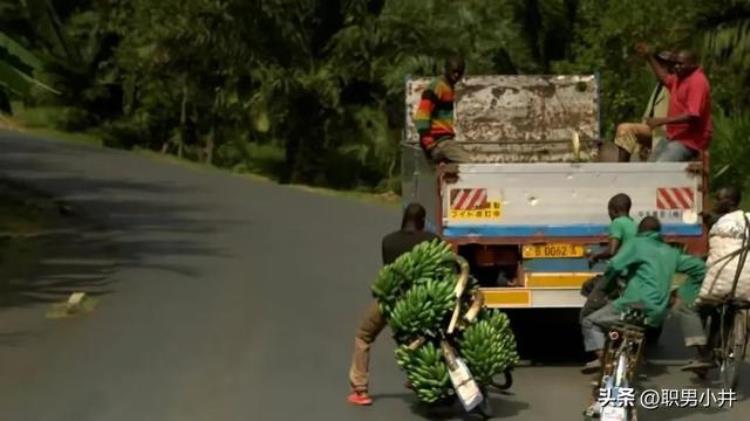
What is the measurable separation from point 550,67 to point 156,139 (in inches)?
565

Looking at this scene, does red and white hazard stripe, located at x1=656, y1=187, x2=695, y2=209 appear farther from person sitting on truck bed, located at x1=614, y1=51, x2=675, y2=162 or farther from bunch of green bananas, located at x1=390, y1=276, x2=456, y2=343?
bunch of green bananas, located at x1=390, y1=276, x2=456, y2=343

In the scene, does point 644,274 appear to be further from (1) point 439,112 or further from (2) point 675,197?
(1) point 439,112

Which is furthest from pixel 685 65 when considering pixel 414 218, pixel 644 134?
pixel 414 218

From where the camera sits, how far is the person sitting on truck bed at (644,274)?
10.2 m

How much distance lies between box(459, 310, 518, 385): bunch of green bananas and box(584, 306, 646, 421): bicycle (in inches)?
24.7

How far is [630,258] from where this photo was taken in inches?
407

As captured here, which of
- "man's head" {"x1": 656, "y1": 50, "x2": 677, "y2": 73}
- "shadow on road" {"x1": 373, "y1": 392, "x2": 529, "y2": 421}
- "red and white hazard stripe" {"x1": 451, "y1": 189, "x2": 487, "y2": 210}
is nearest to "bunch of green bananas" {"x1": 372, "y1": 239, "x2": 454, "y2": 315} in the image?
"shadow on road" {"x1": 373, "y1": 392, "x2": 529, "y2": 421}

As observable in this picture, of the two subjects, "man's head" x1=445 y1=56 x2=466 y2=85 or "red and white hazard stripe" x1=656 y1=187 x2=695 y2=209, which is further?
"man's head" x1=445 y1=56 x2=466 y2=85

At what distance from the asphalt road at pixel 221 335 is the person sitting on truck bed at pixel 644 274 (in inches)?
29.8

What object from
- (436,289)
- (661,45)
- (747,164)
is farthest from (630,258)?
(661,45)

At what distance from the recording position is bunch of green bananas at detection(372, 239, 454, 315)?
10.1 meters

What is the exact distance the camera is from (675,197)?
40.1 feet

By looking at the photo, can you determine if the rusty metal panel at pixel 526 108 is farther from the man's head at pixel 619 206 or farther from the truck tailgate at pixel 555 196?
the man's head at pixel 619 206

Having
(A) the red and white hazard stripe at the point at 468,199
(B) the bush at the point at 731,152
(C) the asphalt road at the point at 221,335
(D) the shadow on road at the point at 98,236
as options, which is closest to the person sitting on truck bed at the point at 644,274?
(C) the asphalt road at the point at 221,335
